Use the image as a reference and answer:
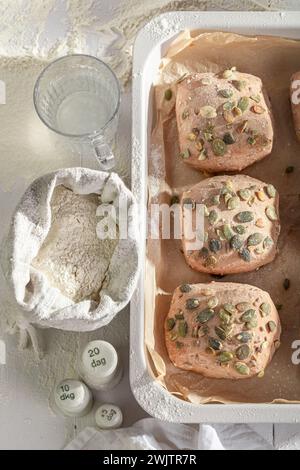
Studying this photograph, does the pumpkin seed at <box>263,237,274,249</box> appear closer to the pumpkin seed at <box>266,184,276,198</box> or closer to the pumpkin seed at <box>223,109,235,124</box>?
the pumpkin seed at <box>266,184,276,198</box>

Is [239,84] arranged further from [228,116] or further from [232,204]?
[232,204]

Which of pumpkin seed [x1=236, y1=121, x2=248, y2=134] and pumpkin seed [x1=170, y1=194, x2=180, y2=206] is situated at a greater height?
pumpkin seed [x1=236, y1=121, x2=248, y2=134]

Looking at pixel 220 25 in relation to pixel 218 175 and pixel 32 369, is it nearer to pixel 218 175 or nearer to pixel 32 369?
pixel 218 175

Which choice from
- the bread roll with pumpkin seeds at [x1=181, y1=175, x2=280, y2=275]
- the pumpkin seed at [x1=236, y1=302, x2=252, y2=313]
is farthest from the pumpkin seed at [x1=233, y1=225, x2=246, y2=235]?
the pumpkin seed at [x1=236, y1=302, x2=252, y2=313]

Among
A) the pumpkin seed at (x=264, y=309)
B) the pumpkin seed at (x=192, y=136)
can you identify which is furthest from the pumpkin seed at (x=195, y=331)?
the pumpkin seed at (x=192, y=136)

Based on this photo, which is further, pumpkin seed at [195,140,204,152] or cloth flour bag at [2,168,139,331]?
pumpkin seed at [195,140,204,152]

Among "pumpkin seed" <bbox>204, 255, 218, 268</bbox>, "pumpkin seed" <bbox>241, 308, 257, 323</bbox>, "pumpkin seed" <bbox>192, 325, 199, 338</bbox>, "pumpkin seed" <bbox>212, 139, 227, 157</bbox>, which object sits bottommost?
"pumpkin seed" <bbox>192, 325, 199, 338</bbox>
